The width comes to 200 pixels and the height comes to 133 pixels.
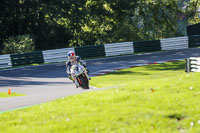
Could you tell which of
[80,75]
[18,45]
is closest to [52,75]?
[80,75]

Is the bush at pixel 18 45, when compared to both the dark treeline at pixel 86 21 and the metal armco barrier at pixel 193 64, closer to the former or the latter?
the dark treeline at pixel 86 21

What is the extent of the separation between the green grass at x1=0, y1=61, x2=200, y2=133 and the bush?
22529mm

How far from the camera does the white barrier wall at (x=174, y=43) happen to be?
3005 cm

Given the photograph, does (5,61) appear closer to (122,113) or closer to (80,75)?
(80,75)

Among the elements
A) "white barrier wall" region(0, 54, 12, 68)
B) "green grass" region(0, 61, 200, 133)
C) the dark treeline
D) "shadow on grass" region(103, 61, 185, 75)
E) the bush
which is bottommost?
"shadow on grass" region(103, 61, 185, 75)

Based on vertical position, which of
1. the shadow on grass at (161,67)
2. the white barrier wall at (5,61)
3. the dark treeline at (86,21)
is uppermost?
the dark treeline at (86,21)

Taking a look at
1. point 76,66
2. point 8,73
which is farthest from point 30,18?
point 76,66

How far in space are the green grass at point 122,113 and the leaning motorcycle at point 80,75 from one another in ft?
12.4

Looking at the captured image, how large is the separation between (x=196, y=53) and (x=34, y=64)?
41.1 feet

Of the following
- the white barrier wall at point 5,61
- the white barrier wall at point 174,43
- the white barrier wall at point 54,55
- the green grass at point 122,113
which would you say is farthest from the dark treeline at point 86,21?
the green grass at point 122,113

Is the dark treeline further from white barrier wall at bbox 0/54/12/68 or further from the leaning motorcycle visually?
the leaning motorcycle

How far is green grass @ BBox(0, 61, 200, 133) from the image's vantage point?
634 centimetres

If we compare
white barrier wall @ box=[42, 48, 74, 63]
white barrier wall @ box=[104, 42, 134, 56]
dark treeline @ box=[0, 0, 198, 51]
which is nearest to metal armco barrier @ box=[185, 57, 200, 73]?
white barrier wall @ box=[104, 42, 134, 56]

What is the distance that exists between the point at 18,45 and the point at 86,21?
799 centimetres
